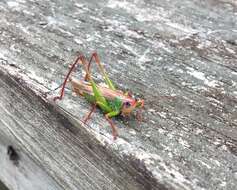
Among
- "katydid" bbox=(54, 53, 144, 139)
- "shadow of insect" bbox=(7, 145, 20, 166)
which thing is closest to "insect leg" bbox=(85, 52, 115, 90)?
"katydid" bbox=(54, 53, 144, 139)

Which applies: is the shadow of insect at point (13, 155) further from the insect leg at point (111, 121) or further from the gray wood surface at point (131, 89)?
the insect leg at point (111, 121)

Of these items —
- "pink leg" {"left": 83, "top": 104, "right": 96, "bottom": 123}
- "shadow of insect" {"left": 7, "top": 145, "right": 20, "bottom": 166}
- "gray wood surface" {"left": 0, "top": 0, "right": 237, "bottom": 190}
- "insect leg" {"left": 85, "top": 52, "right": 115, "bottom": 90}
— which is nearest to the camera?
"gray wood surface" {"left": 0, "top": 0, "right": 237, "bottom": 190}

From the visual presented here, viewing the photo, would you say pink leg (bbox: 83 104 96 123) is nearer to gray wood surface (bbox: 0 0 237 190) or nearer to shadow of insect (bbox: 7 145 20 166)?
gray wood surface (bbox: 0 0 237 190)

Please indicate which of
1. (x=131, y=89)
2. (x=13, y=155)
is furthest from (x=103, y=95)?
(x=13, y=155)

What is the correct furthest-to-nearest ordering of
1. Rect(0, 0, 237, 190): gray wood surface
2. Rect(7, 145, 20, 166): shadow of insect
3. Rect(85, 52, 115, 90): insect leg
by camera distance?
Rect(7, 145, 20, 166): shadow of insect
Rect(85, 52, 115, 90): insect leg
Rect(0, 0, 237, 190): gray wood surface

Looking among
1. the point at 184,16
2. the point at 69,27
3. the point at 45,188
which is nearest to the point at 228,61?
the point at 184,16

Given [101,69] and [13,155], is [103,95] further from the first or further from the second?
[13,155]

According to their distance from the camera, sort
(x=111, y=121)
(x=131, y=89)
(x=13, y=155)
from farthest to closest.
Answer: (x=13, y=155)
(x=131, y=89)
(x=111, y=121)

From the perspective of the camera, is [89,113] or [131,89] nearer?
[89,113]
